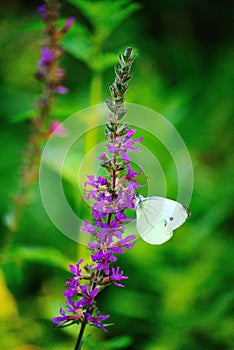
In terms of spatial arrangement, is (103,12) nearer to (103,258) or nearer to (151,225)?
(151,225)

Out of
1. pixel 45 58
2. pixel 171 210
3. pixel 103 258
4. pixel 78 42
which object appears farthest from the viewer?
pixel 78 42

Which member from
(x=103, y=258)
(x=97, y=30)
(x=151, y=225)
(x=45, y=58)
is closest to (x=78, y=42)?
(x=97, y=30)

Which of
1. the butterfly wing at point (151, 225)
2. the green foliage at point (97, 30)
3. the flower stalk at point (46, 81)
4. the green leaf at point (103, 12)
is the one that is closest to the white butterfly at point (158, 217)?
the butterfly wing at point (151, 225)

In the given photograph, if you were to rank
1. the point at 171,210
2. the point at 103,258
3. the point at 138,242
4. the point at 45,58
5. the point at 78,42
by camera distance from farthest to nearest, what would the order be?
the point at 138,242
the point at 78,42
the point at 45,58
the point at 171,210
the point at 103,258

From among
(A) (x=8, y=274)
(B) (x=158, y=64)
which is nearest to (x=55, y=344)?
(A) (x=8, y=274)

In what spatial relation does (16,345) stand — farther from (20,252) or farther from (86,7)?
(86,7)

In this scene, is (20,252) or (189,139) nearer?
(20,252)

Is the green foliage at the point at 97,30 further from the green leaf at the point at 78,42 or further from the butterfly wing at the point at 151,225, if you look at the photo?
the butterfly wing at the point at 151,225
